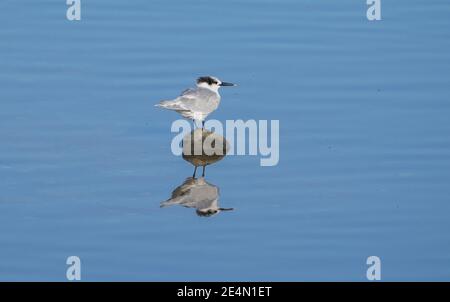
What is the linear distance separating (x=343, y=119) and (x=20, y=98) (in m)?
3.57

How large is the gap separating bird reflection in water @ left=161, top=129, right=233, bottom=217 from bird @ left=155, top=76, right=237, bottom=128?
24 cm

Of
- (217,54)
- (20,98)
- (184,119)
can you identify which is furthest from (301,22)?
(20,98)

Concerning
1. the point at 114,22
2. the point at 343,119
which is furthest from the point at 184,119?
the point at 114,22

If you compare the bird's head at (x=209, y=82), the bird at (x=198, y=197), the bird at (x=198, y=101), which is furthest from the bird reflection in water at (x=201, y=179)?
the bird's head at (x=209, y=82)

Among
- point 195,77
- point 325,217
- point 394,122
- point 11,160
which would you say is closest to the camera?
point 325,217

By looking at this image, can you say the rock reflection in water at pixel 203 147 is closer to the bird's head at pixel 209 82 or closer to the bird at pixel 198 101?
the bird at pixel 198 101

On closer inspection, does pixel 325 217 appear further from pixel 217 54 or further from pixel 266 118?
pixel 217 54

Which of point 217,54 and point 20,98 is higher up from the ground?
point 217,54

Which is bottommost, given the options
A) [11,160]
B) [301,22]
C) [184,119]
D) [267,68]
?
[11,160]

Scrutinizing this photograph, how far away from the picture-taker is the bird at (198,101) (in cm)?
1384

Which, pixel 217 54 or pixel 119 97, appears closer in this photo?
pixel 119 97

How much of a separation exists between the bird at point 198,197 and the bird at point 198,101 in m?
1.44

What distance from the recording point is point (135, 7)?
57.4ft

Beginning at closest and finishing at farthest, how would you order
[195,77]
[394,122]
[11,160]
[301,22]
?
[11,160] → [394,122] → [195,77] → [301,22]
